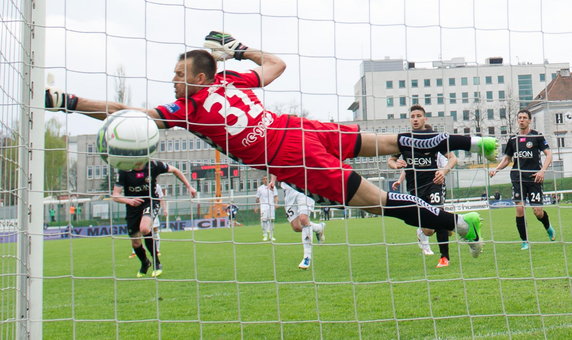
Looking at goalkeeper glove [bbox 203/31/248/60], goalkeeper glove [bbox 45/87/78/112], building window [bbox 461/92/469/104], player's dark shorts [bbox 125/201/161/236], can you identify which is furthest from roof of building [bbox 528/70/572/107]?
player's dark shorts [bbox 125/201/161/236]

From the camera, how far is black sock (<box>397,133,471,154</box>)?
467cm

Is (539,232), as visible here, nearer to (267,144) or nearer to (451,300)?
(451,300)

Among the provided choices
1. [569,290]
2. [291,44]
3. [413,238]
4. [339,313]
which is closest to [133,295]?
[339,313]

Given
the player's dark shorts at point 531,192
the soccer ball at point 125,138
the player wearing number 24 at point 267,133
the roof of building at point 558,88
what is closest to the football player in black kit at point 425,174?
the player's dark shorts at point 531,192

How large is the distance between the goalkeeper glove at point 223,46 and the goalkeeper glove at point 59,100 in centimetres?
100

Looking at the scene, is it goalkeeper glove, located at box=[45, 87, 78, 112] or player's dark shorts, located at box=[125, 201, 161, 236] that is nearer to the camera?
goalkeeper glove, located at box=[45, 87, 78, 112]

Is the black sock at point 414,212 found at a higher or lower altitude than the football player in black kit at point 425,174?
lower

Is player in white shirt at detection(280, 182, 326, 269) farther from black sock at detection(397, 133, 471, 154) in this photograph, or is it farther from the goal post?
the goal post

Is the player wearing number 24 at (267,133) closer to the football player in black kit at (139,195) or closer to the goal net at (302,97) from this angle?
the goal net at (302,97)

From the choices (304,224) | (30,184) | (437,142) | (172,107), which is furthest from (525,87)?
(304,224)

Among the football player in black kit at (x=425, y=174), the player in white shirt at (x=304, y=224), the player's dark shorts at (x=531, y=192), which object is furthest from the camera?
the player's dark shorts at (x=531, y=192)

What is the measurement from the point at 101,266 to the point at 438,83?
8528mm

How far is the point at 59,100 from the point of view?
13.2ft

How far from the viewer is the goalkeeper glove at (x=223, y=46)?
4.40 metres
